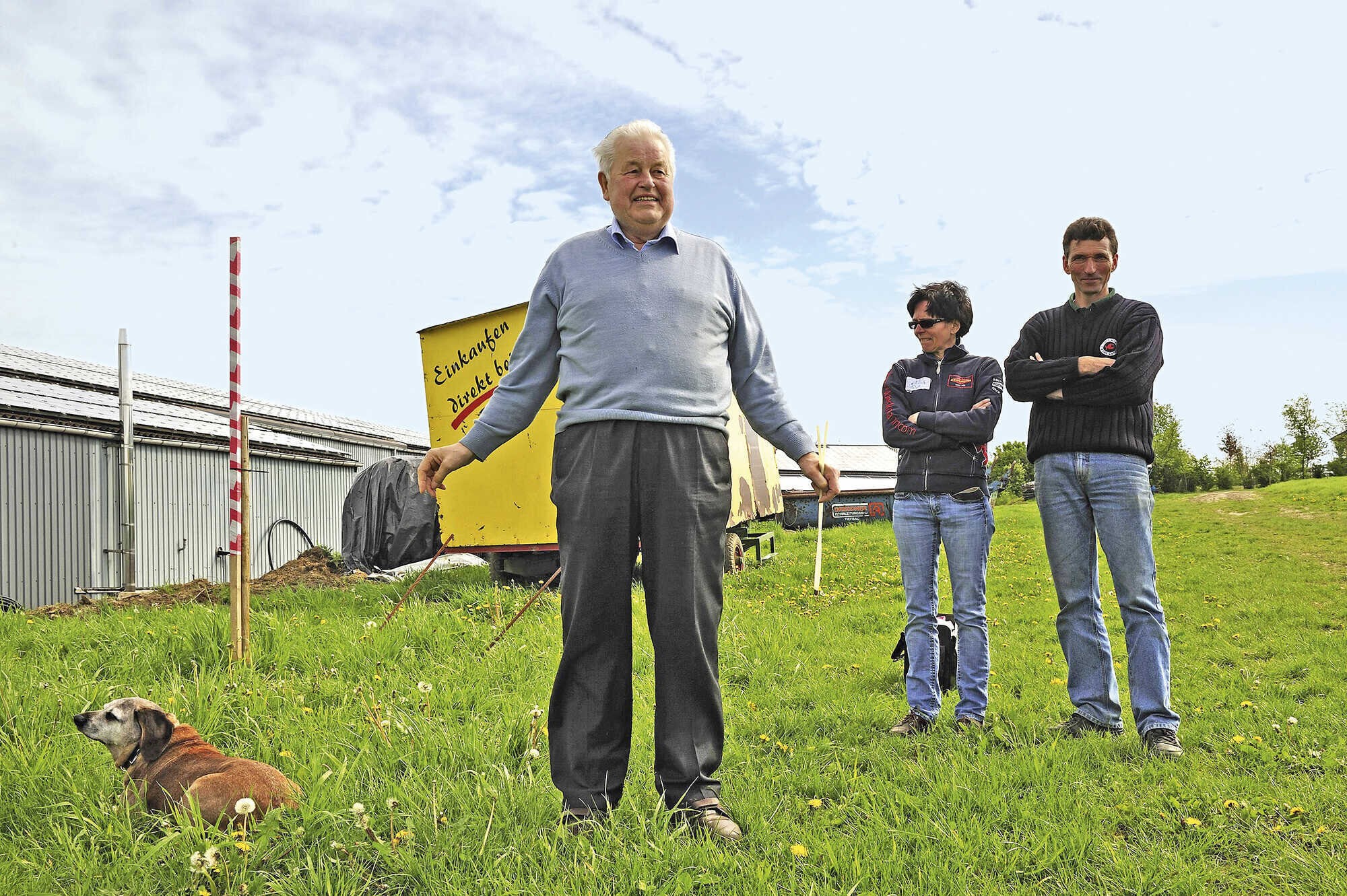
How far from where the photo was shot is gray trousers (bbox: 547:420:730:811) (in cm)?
238

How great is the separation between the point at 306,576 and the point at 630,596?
11912 mm

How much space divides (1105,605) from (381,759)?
7.80 metres

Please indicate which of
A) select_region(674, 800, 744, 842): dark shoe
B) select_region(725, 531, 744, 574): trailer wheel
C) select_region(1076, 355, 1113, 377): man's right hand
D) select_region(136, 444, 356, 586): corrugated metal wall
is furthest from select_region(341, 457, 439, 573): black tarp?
select_region(674, 800, 744, 842): dark shoe

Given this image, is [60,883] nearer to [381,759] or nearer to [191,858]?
[191,858]

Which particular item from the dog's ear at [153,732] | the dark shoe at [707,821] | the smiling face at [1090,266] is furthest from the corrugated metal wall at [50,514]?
the smiling face at [1090,266]

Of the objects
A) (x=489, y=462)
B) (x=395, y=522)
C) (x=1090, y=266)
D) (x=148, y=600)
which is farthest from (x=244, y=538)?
(x=395, y=522)

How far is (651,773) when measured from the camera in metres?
3.03

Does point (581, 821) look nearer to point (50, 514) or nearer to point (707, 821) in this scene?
point (707, 821)

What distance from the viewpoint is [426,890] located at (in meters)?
2.23

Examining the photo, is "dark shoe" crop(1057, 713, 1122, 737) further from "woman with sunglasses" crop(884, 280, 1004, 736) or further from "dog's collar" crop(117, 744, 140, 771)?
"dog's collar" crop(117, 744, 140, 771)

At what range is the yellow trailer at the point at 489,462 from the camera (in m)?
8.77

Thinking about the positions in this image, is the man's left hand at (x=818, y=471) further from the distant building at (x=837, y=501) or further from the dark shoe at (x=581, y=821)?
the distant building at (x=837, y=501)

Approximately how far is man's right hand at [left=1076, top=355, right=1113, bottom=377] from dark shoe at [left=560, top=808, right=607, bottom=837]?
102 inches

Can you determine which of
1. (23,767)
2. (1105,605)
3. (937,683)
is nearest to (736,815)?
(937,683)
